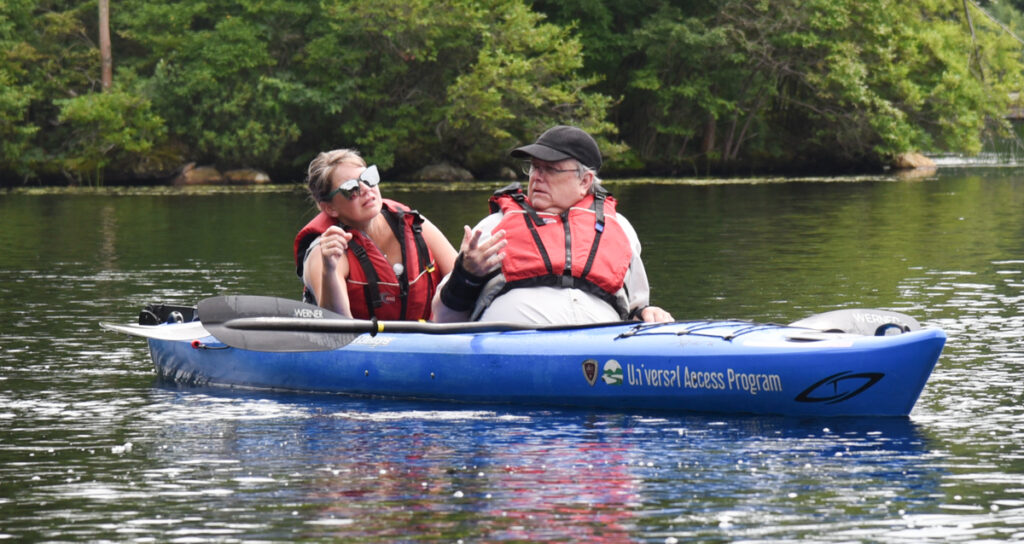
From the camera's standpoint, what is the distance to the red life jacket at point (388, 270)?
7504 millimetres

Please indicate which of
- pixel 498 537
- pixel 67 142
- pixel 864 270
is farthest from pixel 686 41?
pixel 498 537

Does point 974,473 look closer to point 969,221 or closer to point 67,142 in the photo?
point 969,221

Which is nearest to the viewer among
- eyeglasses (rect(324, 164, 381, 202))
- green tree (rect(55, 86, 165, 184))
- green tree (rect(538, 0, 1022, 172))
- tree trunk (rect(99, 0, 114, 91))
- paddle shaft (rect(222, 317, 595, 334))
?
paddle shaft (rect(222, 317, 595, 334))

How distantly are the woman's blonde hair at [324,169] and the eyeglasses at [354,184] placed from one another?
43 millimetres

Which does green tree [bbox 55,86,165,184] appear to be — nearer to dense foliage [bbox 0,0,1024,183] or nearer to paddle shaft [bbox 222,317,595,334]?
dense foliage [bbox 0,0,1024,183]

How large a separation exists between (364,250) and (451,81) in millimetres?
28073

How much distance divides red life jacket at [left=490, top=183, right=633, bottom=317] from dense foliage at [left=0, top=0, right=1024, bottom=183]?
84.1 ft

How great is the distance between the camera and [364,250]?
7.45 m

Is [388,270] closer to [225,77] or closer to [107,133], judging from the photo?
[107,133]

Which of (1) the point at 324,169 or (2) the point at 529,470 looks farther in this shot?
(1) the point at 324,169

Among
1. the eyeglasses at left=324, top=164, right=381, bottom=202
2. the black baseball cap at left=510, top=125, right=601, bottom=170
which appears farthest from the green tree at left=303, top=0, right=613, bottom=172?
the black baseball cap at left=510, top=125, right=601, bottom=170

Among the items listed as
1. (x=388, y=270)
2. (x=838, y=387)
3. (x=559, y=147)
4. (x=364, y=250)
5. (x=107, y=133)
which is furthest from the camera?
(x=107, y=133)

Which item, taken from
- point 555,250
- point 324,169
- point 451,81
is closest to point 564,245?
point 555,250

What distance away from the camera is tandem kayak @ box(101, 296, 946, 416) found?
21.0 ft
